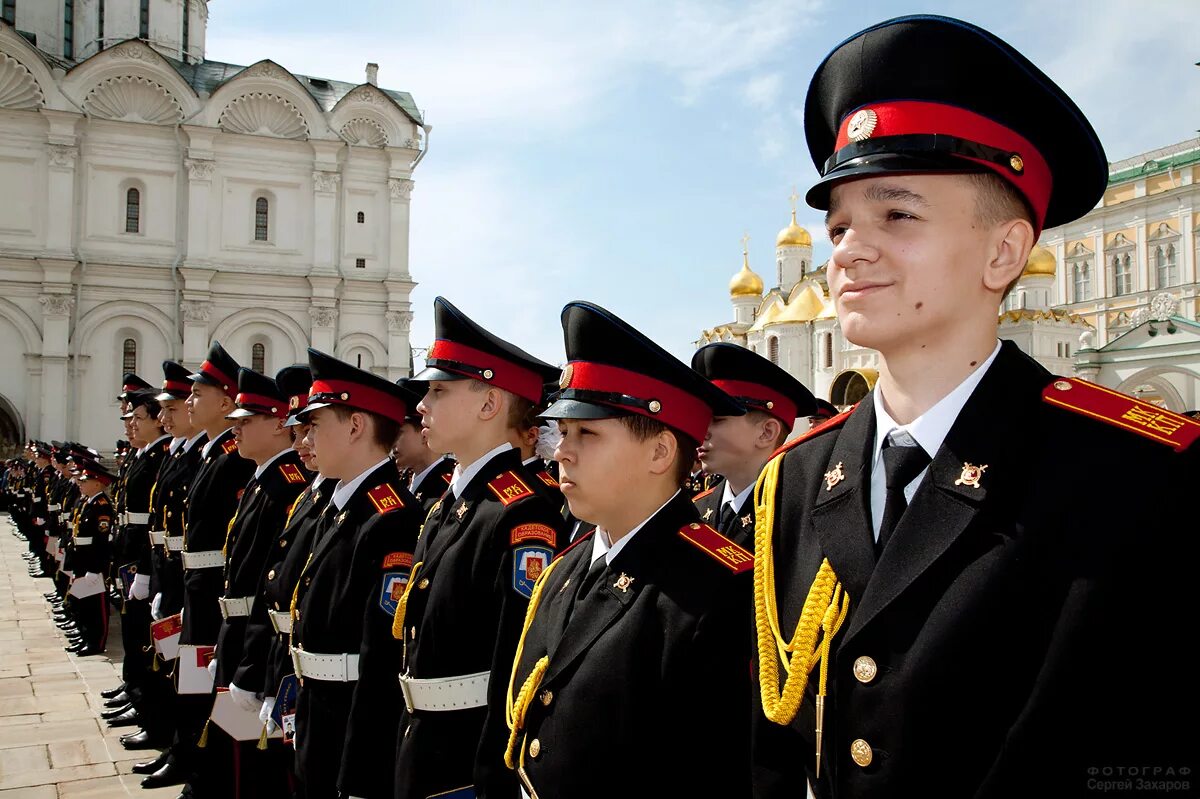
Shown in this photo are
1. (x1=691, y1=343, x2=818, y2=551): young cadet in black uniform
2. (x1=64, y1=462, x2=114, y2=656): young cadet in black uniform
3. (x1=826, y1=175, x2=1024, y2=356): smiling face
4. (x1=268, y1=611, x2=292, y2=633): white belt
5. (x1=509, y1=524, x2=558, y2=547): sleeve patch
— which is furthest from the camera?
(x1=64, y1=462, x2=114, y2=656): young cadet in black uniform

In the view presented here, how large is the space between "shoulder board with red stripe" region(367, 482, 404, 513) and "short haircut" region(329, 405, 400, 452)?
0.34 meters

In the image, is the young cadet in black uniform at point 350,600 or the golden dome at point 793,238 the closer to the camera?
the young cadet in black uniform at point 350,600

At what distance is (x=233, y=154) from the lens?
102 ft

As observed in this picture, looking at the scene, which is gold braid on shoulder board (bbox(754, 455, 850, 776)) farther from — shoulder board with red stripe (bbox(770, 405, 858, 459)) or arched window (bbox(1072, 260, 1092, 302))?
arched window (bbox(1072, 260, 1092, 302))

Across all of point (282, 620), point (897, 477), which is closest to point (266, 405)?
point (282, 620)

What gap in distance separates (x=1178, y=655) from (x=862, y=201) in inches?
32.8

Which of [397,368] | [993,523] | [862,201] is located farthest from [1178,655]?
[397,368]

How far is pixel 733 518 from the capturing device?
3910 millimetres

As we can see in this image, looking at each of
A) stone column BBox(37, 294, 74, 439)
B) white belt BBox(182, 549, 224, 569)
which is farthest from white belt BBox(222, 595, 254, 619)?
stone column BBox(37, 294, 74, 439)

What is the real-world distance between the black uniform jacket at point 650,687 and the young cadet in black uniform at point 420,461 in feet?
6.19

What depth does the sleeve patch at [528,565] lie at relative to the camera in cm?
306

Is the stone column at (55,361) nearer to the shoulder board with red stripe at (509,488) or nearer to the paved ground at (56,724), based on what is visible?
the paved ground at (56,724)

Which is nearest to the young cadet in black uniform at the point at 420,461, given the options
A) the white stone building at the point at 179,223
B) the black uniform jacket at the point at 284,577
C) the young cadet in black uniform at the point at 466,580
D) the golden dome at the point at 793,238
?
the black uniform jacket at the point at 284,577

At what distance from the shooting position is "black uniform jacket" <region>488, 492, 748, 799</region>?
2.12m
